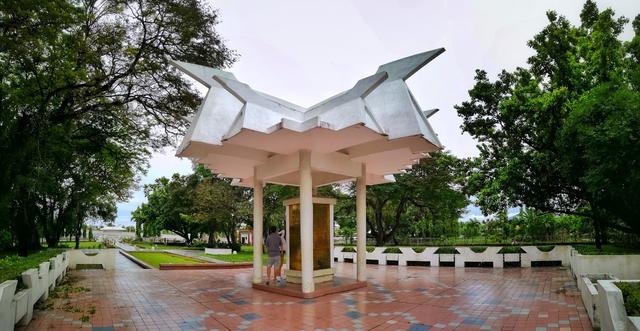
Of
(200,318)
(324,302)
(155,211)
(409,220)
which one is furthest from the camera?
(155,211)

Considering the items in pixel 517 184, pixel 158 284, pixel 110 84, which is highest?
pixel 110 84

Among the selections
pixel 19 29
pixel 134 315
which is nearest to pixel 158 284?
pixel 134 315

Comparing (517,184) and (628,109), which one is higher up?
(628,109)

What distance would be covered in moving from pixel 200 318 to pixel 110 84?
31.5ft

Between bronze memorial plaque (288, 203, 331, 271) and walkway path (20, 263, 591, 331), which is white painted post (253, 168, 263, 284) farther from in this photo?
bronze memorial plaque (288, 203, 331, 271)

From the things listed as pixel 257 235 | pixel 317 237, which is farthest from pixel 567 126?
pixel 257 235

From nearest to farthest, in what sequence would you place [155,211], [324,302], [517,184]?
[324,302], [517,184], [155,211]

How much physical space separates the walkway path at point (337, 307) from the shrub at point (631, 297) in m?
1.37

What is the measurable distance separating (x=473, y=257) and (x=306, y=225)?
34.7 ft

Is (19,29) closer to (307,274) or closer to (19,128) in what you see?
(19,128)

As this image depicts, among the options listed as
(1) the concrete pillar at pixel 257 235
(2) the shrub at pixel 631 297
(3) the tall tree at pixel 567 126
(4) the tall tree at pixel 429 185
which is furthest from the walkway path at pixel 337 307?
(4) the tall tree at pixel 429 185

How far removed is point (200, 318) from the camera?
7.80 m

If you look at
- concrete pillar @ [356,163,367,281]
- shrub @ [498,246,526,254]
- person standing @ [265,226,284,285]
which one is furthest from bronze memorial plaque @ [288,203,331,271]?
shrub @ [498,246,526,254]

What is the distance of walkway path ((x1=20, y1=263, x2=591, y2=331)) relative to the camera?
7277 mm
